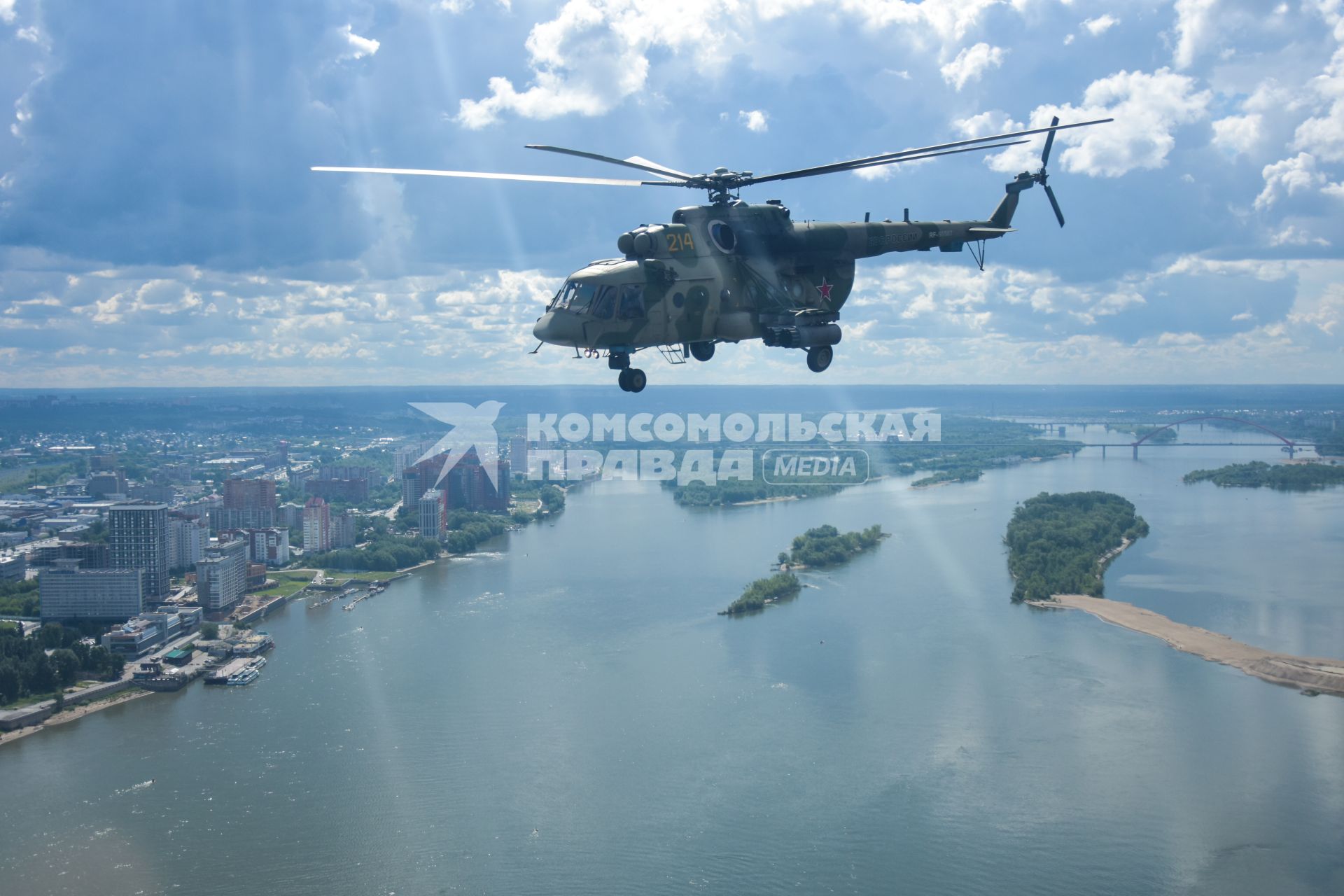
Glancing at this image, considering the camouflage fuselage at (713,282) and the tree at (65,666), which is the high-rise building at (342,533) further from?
the camouflage fuselage at (713,282)

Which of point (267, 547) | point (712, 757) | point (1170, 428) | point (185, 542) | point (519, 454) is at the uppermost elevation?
point (1170, 428)

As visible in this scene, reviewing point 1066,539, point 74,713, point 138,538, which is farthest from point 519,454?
point 74,713

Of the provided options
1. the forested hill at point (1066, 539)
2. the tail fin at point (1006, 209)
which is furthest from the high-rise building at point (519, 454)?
the tail fin at point (1006, 209)

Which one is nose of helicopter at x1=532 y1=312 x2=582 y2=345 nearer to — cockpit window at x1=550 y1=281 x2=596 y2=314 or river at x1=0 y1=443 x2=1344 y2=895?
cockpit window at x1=550 y1=281 x2=596 y2=314

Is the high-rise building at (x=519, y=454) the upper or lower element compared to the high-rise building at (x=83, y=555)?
upper

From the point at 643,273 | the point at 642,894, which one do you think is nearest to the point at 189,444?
the point at 642,894

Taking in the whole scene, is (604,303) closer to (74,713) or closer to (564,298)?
(564,298)
